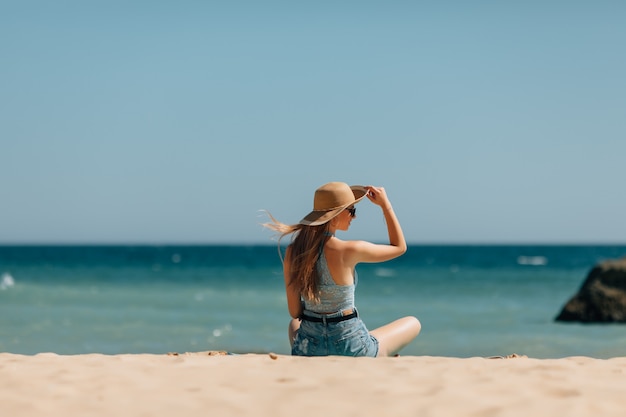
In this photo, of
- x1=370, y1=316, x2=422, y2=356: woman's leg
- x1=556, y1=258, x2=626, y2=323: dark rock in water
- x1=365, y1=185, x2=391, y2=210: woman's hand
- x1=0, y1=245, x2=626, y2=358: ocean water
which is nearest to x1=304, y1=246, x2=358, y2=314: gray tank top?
x1=370, y1=316, x2=422, y2=356: woman's leg

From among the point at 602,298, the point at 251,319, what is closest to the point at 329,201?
the point at 602,298

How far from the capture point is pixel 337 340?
5887 mm

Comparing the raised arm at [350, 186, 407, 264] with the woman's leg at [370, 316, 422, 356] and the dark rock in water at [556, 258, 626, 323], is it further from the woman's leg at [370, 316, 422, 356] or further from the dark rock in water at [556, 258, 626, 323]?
the dark rock in water at [556, 258, 626, 323]

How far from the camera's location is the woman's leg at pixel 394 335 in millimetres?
6129

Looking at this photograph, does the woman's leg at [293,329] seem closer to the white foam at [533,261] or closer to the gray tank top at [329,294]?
the gray tank top at [329,294]

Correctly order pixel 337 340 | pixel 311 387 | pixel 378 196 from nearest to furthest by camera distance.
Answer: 1. pixel 311 387
2. pixel 337 340
3. pixel 378 196

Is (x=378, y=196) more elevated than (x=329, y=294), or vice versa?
(x=378, y=196)

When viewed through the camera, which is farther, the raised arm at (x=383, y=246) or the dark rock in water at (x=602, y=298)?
the dark rock in water at (x=602, y=298)

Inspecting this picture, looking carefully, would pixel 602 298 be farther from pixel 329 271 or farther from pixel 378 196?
pixel 329 271

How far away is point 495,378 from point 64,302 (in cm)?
1804

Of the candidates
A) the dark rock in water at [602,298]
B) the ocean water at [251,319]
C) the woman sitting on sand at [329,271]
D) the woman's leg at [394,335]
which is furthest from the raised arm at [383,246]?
the dark rock in water at [602,298]

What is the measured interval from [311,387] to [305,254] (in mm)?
1270

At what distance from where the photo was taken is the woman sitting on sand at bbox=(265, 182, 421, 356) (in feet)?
19.0

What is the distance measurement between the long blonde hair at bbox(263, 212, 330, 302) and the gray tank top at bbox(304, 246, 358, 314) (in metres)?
0.04
